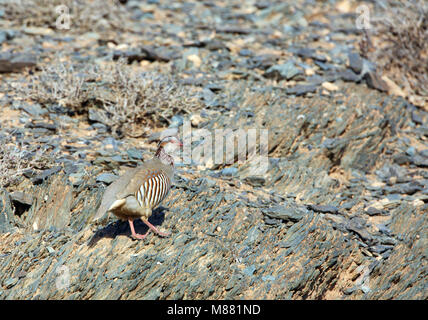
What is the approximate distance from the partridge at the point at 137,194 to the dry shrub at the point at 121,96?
7.23 feet

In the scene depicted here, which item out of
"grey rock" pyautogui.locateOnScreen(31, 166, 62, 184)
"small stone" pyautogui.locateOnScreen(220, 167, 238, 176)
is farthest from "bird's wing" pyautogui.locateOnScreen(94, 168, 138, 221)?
"small stone" pyautogui.locateOnScreen(220, 167, 238, 176)

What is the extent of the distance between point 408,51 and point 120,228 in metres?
6.70

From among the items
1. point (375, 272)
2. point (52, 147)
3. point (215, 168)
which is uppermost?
point (52, 147)

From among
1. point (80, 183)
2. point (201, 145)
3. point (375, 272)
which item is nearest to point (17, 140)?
point (80, 183)

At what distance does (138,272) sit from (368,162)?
14.9 feet

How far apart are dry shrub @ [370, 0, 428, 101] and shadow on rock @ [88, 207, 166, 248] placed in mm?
5939

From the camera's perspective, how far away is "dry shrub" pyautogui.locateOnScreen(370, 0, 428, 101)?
1014cm

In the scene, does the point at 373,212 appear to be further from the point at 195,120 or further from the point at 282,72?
the point at 282,72

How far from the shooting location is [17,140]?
23.3 ft

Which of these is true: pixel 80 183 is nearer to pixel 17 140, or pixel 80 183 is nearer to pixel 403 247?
pixel 17 140

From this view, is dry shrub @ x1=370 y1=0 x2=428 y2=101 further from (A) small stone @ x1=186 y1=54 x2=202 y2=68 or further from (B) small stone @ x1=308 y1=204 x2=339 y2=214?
(B) small stone @ x1=308 y1=204 x2=339 y2=214

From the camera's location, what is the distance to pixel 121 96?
7.97 meters

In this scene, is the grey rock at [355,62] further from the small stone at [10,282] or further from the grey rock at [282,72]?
the small stone at [10,282]

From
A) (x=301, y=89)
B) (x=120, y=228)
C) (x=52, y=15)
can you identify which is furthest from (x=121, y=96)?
(x=52, y=15)
